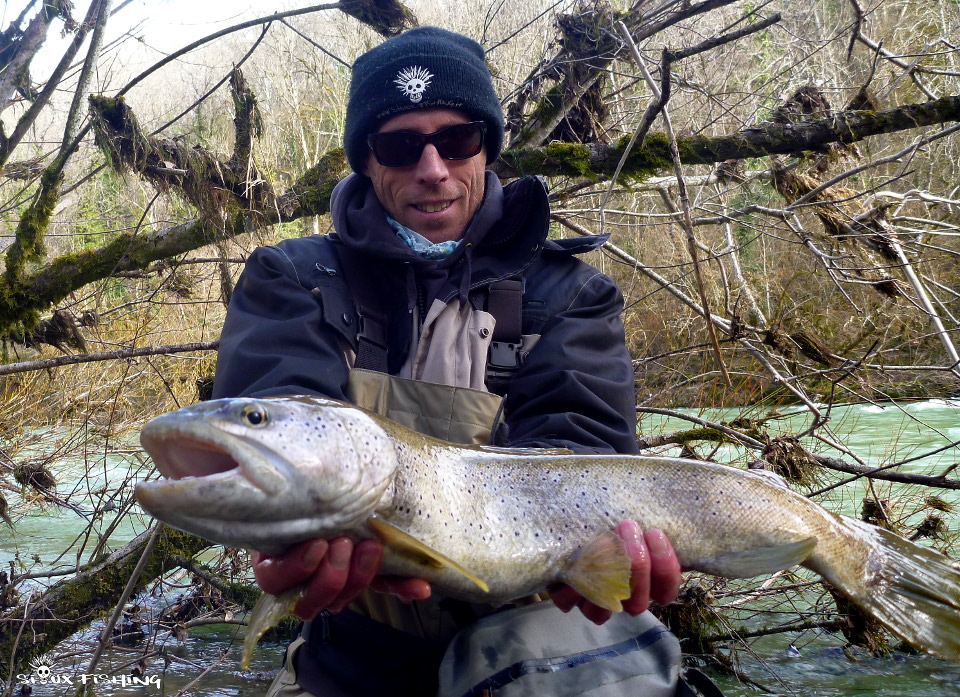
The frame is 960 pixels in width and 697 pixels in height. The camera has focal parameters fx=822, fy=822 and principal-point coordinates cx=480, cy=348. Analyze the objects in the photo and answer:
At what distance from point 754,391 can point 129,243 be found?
3.41 m

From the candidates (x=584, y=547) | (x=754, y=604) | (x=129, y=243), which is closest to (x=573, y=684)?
(x=584, y=547)

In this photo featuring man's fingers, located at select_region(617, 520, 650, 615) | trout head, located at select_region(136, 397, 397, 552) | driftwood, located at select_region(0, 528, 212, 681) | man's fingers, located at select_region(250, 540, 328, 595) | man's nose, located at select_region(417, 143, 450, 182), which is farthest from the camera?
driftwood, located at select_region(0, 528, 212, 681)

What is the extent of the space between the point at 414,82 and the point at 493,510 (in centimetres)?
157

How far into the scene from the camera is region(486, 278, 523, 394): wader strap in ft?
8.41

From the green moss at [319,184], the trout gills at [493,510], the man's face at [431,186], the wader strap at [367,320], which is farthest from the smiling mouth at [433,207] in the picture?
the green moss at [319,184]

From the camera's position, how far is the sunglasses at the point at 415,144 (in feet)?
9.13

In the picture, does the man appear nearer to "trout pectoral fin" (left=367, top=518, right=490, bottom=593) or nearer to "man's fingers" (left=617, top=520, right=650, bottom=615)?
"man's fingers" (left=617, top=520, right=650, bottom=615)

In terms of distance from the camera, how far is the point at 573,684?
204 centimetres

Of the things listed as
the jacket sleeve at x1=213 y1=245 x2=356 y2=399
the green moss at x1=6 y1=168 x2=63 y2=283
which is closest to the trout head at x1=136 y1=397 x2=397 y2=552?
the jacket sleeve at x1=213 y1=245 x2=356 y2=399

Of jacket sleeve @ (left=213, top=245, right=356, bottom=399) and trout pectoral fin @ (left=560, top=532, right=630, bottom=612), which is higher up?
jacket sleeve @ (left=213, top=245, right=356, bottom=399)

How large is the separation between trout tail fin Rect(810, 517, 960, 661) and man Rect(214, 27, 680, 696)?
56 centimetres

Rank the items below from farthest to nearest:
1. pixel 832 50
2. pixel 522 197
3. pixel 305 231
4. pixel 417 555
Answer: pixel 305 231 → pixel 832 50 → pixel 522 197 → pixel 417 555

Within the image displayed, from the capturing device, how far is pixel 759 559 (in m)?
2.20

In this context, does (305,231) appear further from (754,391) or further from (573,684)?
(573,684)
